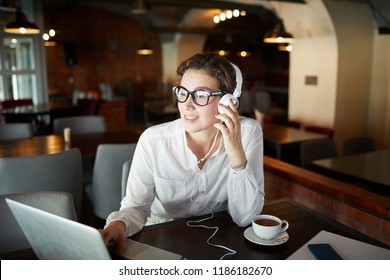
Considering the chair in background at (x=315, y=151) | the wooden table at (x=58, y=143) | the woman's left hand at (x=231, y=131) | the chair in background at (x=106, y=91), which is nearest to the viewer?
the woman's left hand at (x=231, y=131)

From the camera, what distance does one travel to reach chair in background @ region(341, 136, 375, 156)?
3.50m

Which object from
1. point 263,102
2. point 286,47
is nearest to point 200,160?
point 263,102

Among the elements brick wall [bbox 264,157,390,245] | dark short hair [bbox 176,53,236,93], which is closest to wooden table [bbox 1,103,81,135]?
brick wall [bbox 264,157,390,245]

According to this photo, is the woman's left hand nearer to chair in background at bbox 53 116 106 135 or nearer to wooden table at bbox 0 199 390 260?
wooden table at bbox 0 199 390 260

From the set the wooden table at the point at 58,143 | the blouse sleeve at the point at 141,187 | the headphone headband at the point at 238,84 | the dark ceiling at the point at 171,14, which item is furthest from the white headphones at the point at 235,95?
the dark ceiling at the point at 171,14

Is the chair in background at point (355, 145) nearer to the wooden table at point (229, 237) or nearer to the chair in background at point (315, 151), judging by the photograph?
the chair in background at point (315, 151)

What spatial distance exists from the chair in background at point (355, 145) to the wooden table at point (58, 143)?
1.96m

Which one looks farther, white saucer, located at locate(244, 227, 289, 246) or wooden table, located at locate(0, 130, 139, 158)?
wooden table, located at locate(0, 130, 139, 158)

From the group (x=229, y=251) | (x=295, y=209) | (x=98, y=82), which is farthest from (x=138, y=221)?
(x=98, y=82)

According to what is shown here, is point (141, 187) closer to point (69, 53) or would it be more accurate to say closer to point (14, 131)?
point (14, 131)

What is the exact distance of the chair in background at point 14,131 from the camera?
3.57 metres

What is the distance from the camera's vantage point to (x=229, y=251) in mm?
1188

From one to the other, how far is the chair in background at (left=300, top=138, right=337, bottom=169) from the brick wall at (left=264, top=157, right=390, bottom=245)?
353mm

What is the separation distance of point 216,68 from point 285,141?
2.41m
